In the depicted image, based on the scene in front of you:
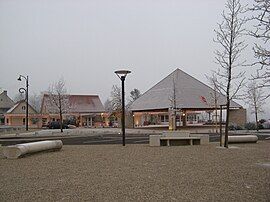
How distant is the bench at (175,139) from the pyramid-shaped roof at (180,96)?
2940 centimetres

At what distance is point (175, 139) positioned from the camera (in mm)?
19453

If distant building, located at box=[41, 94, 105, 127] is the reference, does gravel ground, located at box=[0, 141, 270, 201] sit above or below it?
below

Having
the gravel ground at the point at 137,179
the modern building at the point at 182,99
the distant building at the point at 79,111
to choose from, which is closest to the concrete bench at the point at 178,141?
the gravel ground at the point at 137,179

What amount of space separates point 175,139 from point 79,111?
59342 millimetres

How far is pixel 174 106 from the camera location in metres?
48.0

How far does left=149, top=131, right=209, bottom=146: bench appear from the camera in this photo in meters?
19.0

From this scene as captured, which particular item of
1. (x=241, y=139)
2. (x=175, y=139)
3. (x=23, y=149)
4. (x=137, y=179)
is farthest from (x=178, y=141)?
(x=137, y=179)

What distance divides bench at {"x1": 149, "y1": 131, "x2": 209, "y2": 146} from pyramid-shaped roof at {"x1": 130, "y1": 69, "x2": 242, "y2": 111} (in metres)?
29.4

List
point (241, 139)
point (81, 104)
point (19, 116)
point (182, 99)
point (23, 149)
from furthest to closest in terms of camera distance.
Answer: point (81, 104), point (19, 116), point (182, 99), point (241, 139), point (23, 149)

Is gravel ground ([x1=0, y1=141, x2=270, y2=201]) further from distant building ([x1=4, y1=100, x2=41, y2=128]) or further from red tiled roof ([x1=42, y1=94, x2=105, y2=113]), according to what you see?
distant building ([x1=4, y1=100, x2=41, y2=128])

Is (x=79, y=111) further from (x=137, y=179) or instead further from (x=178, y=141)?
(x=137, y=179)

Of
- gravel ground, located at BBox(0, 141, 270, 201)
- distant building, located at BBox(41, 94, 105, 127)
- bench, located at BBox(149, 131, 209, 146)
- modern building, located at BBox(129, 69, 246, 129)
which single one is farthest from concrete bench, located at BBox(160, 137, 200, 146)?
distant building, located at BBox(41, 94, 105, 127)

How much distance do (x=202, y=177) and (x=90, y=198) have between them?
318 cm

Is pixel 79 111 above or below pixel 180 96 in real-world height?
below
